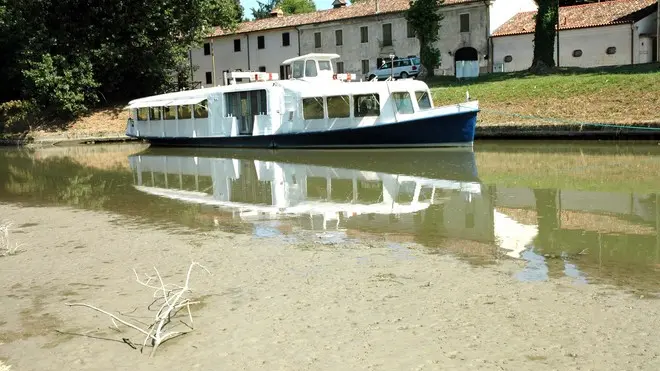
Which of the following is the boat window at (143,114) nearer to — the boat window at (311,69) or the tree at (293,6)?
the boat window at (311,69)

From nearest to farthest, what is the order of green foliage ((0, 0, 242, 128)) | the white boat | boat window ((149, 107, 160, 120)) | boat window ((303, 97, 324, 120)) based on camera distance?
the white boat
boat window ((303, 97, 324, 120))
boat window ((149, 107, 160, 120))
green foliage ((0, 0, 242, 128))

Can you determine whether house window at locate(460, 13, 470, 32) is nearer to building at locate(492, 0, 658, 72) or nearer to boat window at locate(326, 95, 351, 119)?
building at locate(492, 0, 658, 72)

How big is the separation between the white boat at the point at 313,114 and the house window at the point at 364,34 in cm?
2028

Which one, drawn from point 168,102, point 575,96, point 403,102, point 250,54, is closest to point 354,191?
point 403,102

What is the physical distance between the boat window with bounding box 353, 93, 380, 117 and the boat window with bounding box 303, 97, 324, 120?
1.54m

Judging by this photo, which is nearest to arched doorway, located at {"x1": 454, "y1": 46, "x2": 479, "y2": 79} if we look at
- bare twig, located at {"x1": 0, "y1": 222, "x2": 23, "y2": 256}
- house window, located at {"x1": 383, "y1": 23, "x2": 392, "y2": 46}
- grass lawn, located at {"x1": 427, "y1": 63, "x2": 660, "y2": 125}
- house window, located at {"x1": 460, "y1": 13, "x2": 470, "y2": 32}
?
house window, located at {"x1": 460, "y1": 13, "x2": 470, "y2": 32}

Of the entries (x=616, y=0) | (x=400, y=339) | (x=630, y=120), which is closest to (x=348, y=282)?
(x=400, y=339)

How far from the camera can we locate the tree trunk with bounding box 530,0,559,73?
3512 centimetres

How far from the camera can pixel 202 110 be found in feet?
101

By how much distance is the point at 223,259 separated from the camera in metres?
9.16

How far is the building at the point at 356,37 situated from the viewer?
44188 mm

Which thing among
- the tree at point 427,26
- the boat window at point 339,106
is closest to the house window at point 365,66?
the tree at point 427,26

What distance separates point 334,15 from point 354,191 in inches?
1511

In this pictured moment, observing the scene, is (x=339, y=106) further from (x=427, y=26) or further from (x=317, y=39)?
(x=317, y=39)
